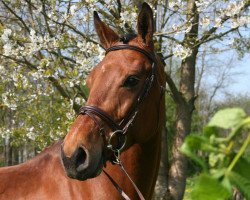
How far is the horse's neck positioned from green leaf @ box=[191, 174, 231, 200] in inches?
103

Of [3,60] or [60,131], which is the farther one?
[3,60]

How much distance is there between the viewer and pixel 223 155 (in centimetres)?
46

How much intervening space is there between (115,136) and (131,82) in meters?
0.40

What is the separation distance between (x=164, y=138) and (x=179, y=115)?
1.81ft

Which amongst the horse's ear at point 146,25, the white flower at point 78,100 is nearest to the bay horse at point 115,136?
the horse's ear at point 146,25

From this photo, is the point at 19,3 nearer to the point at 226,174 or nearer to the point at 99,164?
the point at 99,164

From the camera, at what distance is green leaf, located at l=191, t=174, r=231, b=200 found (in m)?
0.43

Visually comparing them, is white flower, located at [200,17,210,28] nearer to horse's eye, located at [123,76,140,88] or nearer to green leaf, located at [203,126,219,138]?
horse's eye, located at [123,76,140,88]

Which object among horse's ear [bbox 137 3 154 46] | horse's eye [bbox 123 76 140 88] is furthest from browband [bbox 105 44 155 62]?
horse's eye [bbox 123 76 140 88]

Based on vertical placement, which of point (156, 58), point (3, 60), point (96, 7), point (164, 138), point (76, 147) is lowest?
point (164, 138)

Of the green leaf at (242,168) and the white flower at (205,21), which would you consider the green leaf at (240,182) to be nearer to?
the green leaf at (242,168)

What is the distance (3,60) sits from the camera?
852cm

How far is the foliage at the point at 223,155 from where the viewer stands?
432 millimetres

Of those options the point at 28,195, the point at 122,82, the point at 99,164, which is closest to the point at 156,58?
the point at 122,82
